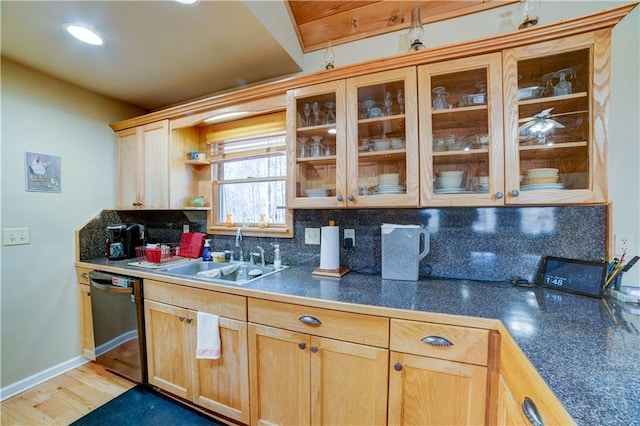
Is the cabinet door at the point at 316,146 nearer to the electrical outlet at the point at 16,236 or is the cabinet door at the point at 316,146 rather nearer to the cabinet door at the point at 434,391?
the cabinet door at the point at 434,391

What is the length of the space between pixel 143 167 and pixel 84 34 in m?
1.00

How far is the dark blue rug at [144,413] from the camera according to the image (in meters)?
1.56

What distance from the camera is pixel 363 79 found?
147cm

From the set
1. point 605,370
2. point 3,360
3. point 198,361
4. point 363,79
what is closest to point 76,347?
point 3,360

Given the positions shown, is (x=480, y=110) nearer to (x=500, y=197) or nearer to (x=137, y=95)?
(x=500, y=197)

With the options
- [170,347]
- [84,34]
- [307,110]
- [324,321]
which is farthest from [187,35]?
[170,347]

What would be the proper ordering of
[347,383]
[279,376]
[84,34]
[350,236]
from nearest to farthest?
[347,383] < [279,376] < [84,34] < [350,236]

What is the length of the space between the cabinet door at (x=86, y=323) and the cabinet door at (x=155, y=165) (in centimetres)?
85

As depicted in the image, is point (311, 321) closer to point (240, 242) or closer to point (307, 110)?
point (240, 242)

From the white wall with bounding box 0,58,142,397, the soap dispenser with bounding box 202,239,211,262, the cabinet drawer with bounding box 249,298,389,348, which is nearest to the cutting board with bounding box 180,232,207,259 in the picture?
the soap dispenser with bounding box 202,239,211,262

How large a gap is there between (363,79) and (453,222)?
100 cm

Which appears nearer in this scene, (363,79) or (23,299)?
(363,79)

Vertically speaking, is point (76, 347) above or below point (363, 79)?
below

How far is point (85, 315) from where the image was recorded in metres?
2.15
